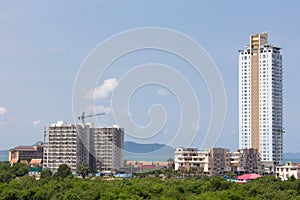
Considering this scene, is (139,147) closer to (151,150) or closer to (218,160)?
(151,150)

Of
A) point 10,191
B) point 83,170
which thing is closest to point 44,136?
point 83,170

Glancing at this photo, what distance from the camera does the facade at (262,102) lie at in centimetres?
2902

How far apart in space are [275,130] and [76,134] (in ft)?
35.4

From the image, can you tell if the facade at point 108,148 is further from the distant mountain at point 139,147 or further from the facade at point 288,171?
the facade at point 288,171

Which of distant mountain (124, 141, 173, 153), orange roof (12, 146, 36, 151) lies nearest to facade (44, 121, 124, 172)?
distant mountain (124, 141, 173, 153)

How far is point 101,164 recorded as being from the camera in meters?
29.9

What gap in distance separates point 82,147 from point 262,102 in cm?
1015

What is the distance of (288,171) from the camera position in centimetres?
2553

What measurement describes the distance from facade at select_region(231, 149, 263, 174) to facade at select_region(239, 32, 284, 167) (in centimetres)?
104

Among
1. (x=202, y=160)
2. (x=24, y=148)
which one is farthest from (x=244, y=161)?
(x=24, y=148)

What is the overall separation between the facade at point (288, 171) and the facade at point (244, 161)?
1.98m

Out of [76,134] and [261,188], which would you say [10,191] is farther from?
[76,134]

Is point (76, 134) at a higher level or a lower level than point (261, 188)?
higher

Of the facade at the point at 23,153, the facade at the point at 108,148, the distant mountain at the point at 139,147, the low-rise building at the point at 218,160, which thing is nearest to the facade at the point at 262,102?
the low-rise building at the point at 218,160
